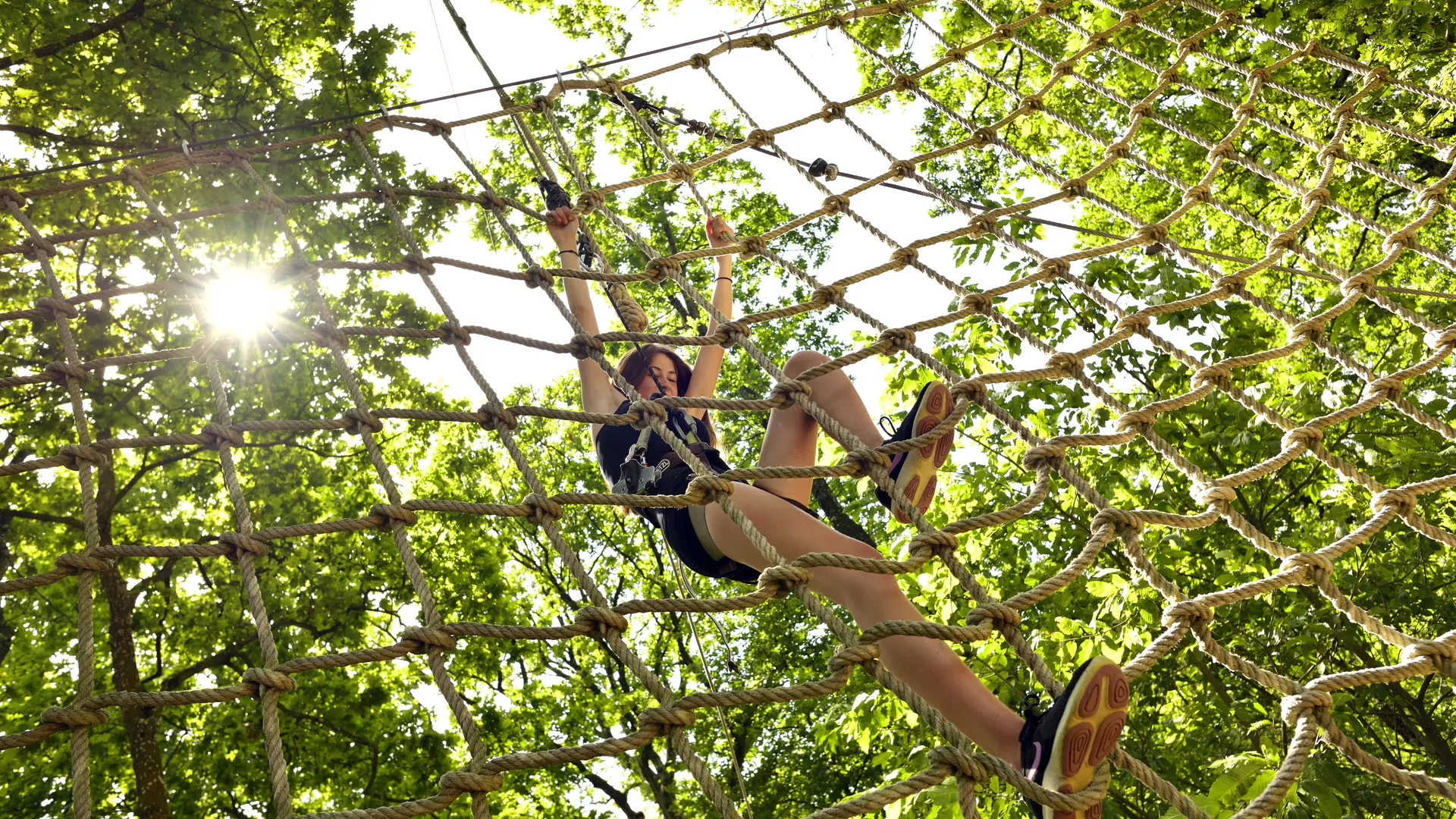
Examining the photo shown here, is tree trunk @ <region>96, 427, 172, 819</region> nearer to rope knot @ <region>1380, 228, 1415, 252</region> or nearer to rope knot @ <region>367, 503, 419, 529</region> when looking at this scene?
rope knot @ <region>367, 503, 419, 529</region>

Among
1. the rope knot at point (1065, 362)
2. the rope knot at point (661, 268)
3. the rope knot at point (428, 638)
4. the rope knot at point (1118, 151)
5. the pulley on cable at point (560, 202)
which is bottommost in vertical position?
the rope knot at point (428, 638)

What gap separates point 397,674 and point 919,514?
7.19 m

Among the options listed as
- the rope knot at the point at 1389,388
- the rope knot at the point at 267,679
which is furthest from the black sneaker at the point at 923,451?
the rope knot at the point at 267,679

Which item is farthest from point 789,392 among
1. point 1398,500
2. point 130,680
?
point 130,680

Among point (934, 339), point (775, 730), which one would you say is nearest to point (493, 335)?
point (934, 339)

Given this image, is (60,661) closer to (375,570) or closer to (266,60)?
(375,570)

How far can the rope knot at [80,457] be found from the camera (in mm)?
1693

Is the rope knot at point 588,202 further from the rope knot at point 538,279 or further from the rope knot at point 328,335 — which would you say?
the rope knot at point 328,335

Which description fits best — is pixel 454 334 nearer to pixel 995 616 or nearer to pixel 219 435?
pixel 219 435

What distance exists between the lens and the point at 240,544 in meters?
1.47

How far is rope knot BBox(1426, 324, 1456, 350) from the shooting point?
210cm

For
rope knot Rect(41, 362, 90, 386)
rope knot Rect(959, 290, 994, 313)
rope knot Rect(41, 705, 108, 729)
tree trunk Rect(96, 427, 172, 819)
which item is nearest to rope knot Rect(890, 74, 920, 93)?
rope knot Rect(959, 290, 994, 313)

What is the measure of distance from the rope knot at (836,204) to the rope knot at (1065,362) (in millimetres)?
1009

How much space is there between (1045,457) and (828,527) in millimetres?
380
